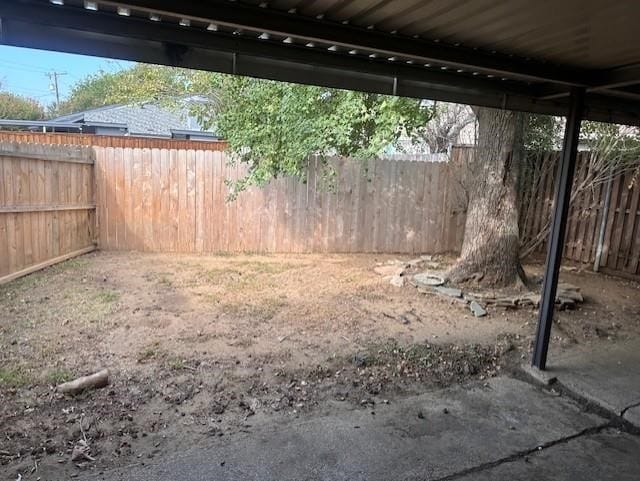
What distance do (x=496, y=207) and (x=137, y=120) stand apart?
16.5m

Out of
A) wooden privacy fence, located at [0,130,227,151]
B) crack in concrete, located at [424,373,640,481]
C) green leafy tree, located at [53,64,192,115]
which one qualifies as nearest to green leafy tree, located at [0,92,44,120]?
wooden privacy fence, located at [0,130,227,151]

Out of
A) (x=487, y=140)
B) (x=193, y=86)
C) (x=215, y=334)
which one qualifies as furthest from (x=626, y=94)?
(x=193, y=86)

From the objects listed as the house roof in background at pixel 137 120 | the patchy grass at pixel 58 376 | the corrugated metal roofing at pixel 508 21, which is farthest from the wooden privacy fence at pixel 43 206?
the house roof in background at pixel 137 120

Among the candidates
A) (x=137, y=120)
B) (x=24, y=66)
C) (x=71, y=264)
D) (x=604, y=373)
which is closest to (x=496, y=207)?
(x=604, y=373)

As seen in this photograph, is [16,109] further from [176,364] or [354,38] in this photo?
[354,38]

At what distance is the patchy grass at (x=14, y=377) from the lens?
3.25m

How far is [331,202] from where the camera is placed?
8.19 meters

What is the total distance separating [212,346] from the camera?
4.12 m

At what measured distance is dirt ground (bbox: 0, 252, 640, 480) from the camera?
2830 mm

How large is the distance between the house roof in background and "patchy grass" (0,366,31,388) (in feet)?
46.8

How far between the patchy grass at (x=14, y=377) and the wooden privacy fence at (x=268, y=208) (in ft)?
14.4

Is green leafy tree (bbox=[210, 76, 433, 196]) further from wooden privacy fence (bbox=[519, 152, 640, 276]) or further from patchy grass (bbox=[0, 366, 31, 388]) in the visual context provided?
patchy grass (bbox=[0, 366, 31, 388])

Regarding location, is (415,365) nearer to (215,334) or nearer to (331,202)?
(215,334)

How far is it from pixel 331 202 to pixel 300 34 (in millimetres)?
5697
